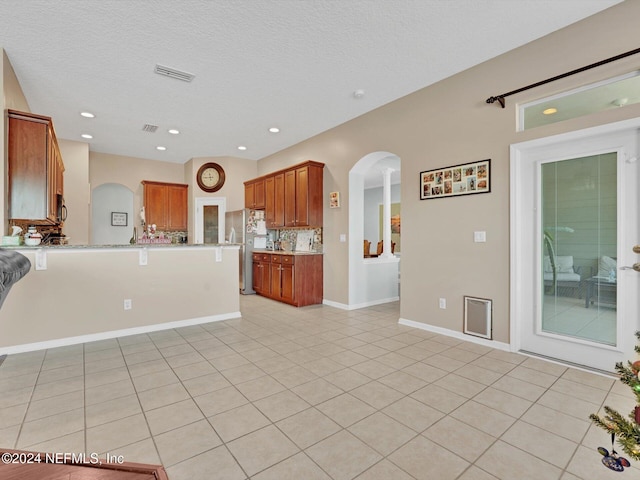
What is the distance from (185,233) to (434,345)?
6.41 m

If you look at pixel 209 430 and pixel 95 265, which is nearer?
pixel 209 430

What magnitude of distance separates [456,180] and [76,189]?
21.6 feet

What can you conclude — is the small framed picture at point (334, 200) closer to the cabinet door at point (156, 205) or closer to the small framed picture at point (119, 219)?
the cabinet door at point (156, 205)

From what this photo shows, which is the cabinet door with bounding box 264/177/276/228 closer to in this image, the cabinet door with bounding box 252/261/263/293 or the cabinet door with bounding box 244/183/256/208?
the cabinet door with bounding box 244/183/256/208

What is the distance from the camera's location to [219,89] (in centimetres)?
400

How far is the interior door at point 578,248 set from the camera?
8.51ft

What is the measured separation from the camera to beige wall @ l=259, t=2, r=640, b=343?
2.68 m

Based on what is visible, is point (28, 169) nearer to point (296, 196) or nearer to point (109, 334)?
point (109, 334)

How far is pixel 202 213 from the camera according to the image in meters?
7.34

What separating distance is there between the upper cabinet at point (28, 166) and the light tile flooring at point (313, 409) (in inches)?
58.1

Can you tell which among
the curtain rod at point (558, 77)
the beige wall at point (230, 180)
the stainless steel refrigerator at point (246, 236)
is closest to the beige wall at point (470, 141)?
the curtain rod at point (558, 77)

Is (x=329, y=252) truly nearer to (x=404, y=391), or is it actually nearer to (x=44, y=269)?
(x=404, y=391)

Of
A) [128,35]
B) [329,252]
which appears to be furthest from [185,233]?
[128,35]

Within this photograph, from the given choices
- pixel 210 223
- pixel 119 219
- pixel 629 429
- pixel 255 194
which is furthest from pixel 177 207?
pixel 629 429
